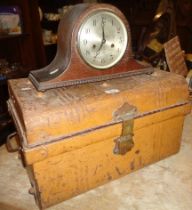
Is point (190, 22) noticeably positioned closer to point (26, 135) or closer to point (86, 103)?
point (86, 103)

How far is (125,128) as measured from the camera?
2.22 feet

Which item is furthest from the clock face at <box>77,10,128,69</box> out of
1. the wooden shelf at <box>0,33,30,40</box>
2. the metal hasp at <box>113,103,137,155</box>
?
the wooden shelf at <box>0,33,30,40</box>

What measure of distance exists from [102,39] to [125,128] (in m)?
0.28

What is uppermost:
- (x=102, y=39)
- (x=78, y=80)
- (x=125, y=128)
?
(x=102, y=39)

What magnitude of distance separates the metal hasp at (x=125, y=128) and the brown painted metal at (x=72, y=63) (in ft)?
0.42

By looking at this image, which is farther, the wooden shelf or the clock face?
the wooden shelf

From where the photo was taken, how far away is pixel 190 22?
2014 mm

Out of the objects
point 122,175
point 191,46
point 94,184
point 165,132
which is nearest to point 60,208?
point 94,184

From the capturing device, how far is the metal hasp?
2.15 ft

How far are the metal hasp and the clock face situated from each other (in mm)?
154

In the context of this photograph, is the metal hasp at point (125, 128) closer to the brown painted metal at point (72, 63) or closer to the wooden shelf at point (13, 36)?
the brown painted metal at point (72, 63)

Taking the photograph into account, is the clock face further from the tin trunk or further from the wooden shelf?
the wooden shelf

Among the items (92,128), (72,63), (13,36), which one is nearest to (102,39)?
(72,63)

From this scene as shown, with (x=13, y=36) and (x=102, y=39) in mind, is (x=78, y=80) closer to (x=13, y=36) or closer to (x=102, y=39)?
(x=102, y=39)
